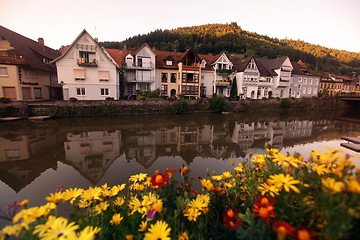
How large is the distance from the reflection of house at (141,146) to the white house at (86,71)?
15.2 metres

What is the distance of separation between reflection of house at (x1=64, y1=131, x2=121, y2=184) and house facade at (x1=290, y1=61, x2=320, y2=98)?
155 ft

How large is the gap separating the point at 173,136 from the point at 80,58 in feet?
67.1

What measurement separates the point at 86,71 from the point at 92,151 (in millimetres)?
19964

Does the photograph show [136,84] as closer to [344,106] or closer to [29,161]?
[29,161]

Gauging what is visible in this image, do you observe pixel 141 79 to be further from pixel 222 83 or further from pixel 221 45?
pixel 221 45

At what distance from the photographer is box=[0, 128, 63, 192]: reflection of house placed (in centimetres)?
730

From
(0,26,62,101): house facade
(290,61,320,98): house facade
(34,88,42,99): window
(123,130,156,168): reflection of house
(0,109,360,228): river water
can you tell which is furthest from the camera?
(290,61,320,98): house facade

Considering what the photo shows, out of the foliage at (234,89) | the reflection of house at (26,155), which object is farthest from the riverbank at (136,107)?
the reflection of house at (26,155)

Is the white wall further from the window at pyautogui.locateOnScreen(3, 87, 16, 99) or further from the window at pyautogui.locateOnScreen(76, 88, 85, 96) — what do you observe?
the window at pyautogui.locateOnScreen(3, 87, 16, 99)

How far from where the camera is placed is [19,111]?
65.6ft

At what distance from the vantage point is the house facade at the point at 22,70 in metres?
22.8

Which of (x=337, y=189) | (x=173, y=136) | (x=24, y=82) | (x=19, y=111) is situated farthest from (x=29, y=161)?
(x=24, y=82)

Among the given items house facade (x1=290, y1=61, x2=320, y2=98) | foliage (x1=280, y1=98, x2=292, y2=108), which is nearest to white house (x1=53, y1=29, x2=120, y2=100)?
foliage (x1=280, y1=98, x2=292, y2=108)

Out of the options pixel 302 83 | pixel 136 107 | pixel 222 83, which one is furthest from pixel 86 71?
pixel 302 83
